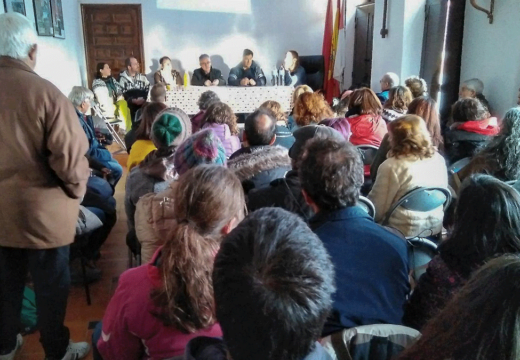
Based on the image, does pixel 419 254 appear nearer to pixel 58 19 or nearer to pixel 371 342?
pixel 371 342

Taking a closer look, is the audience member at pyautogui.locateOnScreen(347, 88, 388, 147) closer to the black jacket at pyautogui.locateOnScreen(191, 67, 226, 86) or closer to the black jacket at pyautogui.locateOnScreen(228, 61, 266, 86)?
the black jacket at pyautogui.locateOnScreen(228, 61, 266, 86)

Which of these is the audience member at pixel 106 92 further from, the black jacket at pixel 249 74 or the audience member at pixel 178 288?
the audience member at pixel 178 288

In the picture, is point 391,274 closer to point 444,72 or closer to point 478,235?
point 478,235

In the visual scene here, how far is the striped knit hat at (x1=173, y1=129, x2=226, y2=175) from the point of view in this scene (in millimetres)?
1824

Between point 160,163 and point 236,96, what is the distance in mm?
3210

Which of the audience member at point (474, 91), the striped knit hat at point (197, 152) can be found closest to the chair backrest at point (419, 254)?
the striped knit hat at point (197, 152)

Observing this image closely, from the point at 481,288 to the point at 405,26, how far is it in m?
5.16

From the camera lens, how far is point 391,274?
1.23 m

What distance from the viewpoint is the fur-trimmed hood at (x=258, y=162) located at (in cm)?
211

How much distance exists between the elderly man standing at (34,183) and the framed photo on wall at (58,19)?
14.7 feet

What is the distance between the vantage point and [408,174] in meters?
2.10

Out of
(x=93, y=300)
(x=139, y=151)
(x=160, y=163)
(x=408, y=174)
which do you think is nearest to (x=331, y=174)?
(x=408, y=174)

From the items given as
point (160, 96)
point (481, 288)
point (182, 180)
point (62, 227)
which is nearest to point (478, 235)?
point (481, 288)

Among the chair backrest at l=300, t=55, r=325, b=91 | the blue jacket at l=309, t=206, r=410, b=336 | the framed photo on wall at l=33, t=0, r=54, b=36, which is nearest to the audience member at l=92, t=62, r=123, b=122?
the framed photo on wall at l=33, t=0, r=54, b=36
